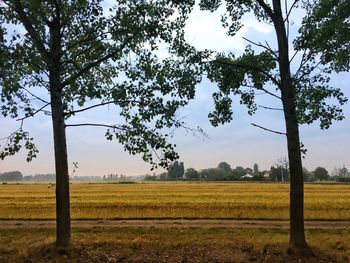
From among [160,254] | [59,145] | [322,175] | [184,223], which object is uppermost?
[59,145]

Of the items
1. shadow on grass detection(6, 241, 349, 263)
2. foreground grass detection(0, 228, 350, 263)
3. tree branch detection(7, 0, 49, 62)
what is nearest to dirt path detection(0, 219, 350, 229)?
foreground grass detection(0, 228, 350, 263)

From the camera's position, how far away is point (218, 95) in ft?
52.3

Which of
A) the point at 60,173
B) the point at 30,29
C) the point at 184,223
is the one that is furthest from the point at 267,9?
the point at 184,223

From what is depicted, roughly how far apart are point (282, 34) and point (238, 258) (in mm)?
7234

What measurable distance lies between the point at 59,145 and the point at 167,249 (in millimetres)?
4950

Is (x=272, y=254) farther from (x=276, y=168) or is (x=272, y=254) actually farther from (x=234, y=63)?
(x=276, y=168)

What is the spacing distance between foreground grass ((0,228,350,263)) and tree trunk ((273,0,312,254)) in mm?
585

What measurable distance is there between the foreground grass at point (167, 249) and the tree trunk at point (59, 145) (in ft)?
2.18

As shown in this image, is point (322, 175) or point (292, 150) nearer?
point (292, 150)

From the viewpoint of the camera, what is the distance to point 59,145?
14820 mm

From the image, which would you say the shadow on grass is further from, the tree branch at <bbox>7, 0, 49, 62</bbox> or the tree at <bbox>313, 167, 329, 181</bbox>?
the tree at <bbox>313, 167, 329, 181</bbox>

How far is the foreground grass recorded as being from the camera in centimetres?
1405

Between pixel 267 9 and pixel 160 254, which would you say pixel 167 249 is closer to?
pixel 160 254

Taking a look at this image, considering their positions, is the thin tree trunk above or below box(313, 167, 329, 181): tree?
above
